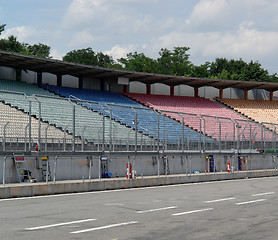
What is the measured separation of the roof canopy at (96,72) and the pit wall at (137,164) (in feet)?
57.3

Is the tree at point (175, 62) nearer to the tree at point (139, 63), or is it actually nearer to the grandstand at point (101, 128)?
the tree at point (139, 63)

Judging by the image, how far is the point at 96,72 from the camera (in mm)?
49062

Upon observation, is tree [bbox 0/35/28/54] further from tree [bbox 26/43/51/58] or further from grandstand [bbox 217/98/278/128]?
grandstand [bbox 217/98/278/128]

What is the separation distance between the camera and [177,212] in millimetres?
12023

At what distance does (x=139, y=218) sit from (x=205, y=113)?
142ft

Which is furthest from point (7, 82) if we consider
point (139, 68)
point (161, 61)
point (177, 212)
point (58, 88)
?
point (161, 61)

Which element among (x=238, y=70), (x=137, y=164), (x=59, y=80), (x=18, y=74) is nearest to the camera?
(x=137, y=164)

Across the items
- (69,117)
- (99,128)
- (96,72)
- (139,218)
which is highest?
(96,72)

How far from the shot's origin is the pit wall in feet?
64.1

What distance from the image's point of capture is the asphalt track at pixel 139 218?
8.79m

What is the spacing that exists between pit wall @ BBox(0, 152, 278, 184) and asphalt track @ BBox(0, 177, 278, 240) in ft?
11.9

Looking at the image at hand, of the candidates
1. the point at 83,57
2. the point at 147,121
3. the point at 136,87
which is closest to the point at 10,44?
the point at 83,57

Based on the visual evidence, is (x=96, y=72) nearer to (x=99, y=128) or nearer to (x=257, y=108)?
(x=257, y=108)

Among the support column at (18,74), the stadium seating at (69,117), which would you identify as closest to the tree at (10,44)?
the support column at (18,74)
